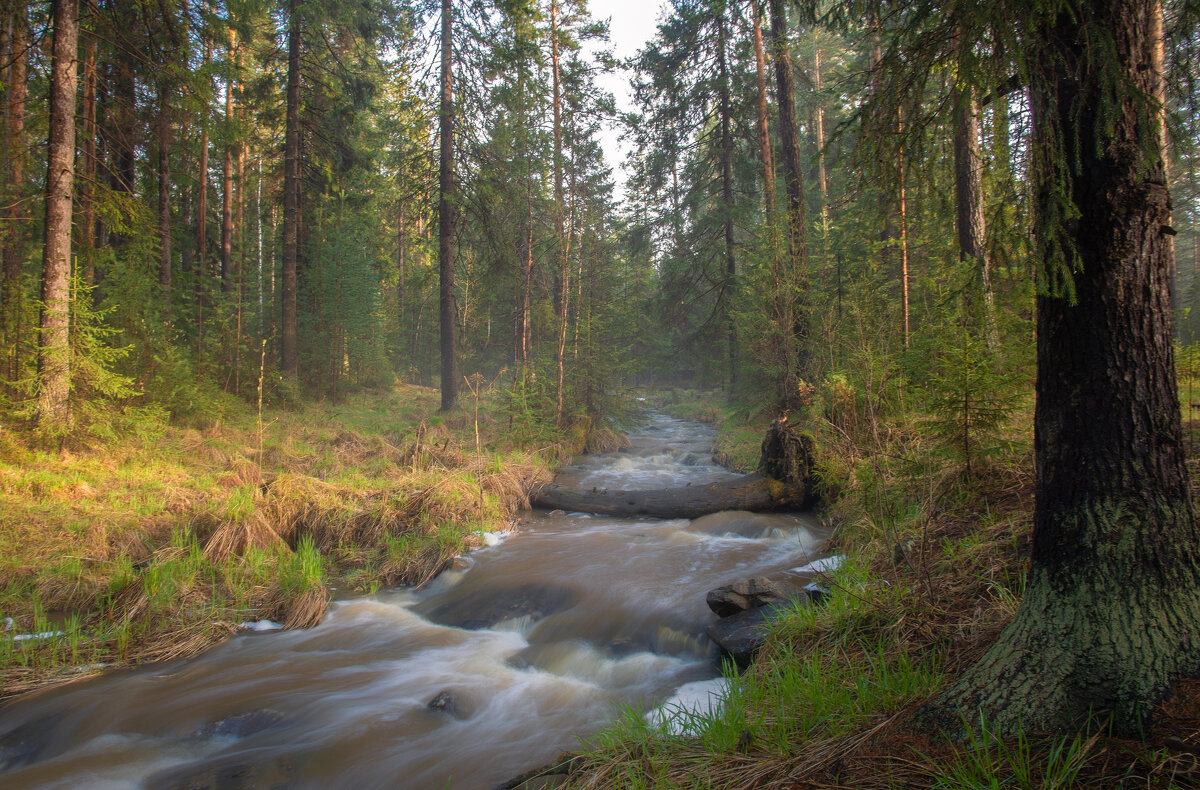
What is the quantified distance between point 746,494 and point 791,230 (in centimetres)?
640

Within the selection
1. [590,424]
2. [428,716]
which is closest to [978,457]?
[428,716]

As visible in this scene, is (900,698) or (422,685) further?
(422,685)

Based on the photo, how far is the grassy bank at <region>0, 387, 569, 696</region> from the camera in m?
5.25

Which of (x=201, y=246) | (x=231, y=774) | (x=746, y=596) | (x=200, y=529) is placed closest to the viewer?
(x=231, y=774)

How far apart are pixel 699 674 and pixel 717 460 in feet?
30.6

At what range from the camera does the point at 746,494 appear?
9109mm

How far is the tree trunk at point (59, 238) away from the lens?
8.44 metres

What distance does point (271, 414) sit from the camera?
49.3ft

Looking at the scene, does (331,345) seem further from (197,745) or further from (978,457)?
(978,457)

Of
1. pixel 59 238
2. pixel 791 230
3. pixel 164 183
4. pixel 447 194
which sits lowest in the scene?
pixel 59 238

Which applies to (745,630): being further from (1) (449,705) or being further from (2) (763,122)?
(2) (763,122)

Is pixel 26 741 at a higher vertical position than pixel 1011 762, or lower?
lower

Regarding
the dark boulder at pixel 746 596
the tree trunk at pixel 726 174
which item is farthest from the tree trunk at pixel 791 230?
the dark boulder at pixel 746 596

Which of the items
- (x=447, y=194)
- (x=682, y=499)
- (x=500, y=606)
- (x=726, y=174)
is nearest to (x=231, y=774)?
(x=500, y=606)
